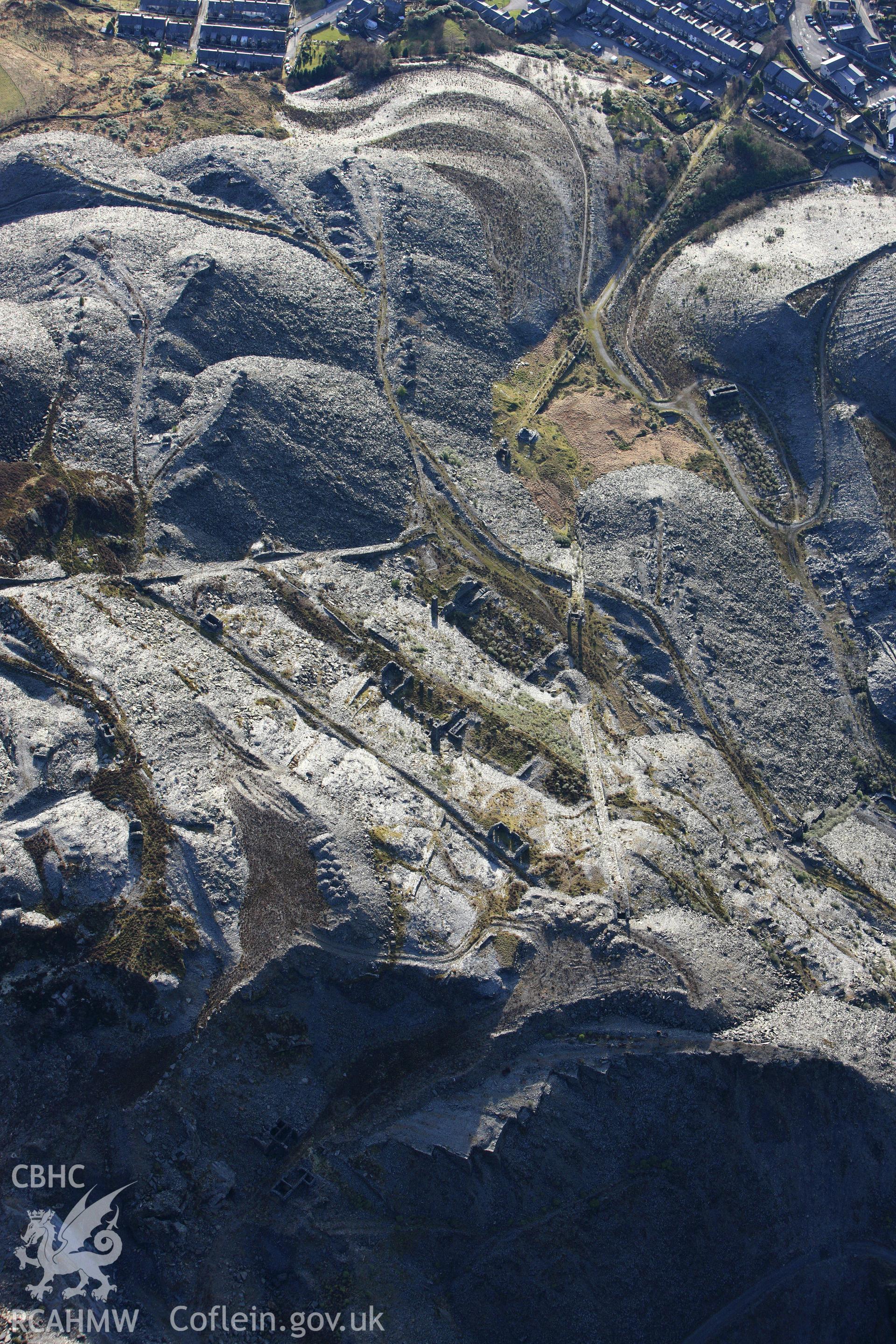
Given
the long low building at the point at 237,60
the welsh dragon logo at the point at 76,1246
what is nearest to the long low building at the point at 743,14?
the long low building at the point at 237,60

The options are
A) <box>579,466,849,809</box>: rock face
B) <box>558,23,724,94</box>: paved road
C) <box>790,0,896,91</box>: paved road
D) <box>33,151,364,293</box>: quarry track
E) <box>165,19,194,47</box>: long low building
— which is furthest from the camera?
<box>165,19,194,47</box>: long low building

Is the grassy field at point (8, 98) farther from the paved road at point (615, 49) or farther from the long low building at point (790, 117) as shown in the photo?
the long low building at point (790, 117)

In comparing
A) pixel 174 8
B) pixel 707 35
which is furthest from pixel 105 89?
pixel 707 35

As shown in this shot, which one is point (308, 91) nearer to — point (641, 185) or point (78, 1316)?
A: point (641, 185)

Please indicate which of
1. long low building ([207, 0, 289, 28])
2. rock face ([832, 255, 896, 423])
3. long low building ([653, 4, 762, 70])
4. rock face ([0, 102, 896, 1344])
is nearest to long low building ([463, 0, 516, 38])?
long low building ([653, 4, 762, 70])

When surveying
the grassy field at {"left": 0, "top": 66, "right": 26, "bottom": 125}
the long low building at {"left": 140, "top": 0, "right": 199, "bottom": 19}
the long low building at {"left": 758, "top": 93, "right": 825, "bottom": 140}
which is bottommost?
the grassy field at {"left": 0, "top": 66, "right": 26, "bottom": 125}

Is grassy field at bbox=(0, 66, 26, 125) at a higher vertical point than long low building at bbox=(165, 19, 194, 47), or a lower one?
lower

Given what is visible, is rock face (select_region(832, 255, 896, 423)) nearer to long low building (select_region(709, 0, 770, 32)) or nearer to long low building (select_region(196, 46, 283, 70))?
long low building (select_region(709, 0, 770, 32))
